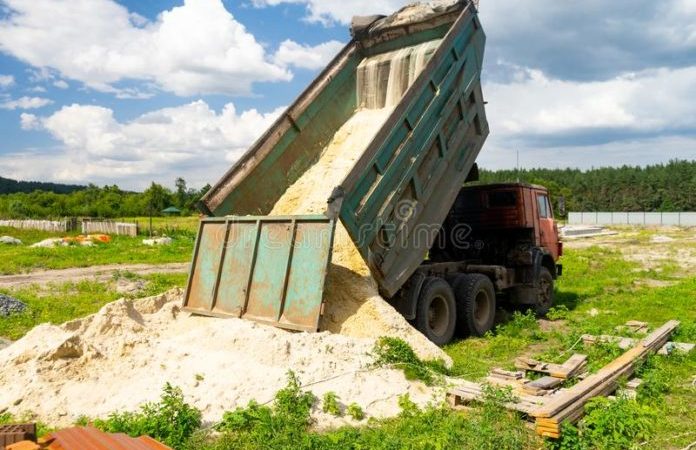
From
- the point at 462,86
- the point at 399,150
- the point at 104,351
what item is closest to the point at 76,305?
the point at 104,351

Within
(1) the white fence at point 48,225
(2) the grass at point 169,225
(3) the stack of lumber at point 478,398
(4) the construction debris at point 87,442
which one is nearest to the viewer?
(4) the construction debris at point 87,442

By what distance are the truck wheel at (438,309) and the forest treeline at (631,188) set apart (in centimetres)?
8666

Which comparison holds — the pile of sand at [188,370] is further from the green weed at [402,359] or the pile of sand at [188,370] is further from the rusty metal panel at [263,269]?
the rusty metal panel at [263,269]

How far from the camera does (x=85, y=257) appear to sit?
22031mm

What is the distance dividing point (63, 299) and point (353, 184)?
9.05 metres

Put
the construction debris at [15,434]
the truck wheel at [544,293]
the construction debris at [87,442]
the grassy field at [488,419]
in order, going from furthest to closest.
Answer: the truck wheel at [544,293]
the grassy field at [488,419]
the construction debris at [87,442]
the construction debris at [15,434]

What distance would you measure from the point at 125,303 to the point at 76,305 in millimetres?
5642

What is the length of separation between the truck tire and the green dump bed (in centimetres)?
137

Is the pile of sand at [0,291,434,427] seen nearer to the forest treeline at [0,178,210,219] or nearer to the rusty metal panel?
the rusty metal panel

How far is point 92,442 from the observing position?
3.70 m

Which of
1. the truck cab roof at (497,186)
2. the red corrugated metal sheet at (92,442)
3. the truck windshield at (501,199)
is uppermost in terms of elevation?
the truck cab roof at (497,186)

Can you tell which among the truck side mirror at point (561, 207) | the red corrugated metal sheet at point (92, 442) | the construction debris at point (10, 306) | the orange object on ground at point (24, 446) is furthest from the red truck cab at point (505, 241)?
the construction debris at point (10, 306)

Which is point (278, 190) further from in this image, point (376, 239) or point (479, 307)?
point (479, 307)

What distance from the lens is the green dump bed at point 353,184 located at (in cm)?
704
